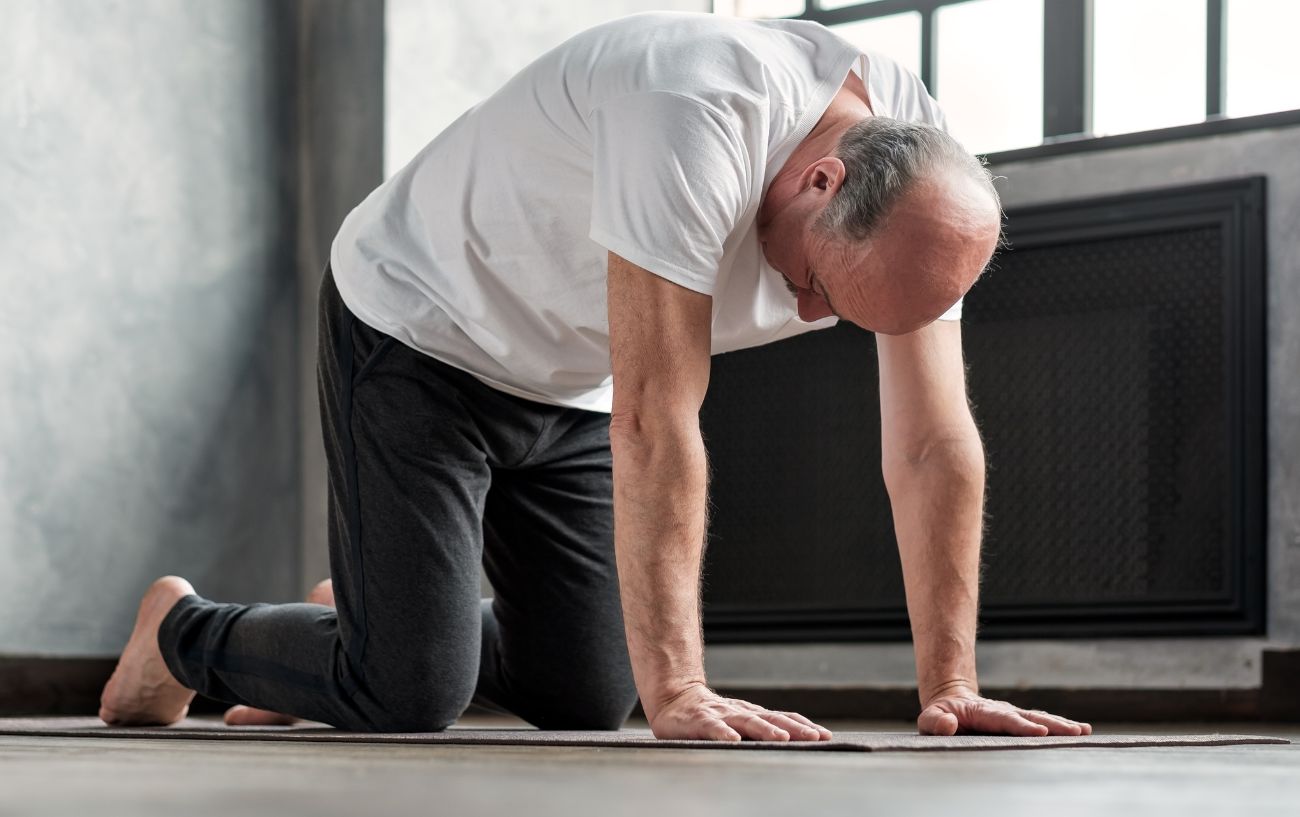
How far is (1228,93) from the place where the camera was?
3037 millimetres

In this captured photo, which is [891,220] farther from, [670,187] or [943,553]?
[943,553]

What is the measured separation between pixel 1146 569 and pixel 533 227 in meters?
1.68

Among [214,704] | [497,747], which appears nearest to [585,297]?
[497,747]

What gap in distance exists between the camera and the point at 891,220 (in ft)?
4.49

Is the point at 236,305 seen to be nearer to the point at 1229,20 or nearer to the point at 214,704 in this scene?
the point at 214,704

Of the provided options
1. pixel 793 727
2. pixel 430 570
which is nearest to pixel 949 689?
pixel 793 727

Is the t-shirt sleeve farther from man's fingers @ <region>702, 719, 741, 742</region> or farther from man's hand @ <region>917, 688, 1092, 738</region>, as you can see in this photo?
man's hand @ <region>917, 688, 1092, 738</region>

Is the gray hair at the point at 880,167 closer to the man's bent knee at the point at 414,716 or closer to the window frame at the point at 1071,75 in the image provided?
the man's bent knee at the point at 414,716

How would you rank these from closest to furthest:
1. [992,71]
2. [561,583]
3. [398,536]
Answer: [398,536] → [561,583] → [992,71]

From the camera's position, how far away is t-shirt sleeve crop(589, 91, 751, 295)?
1341 mm

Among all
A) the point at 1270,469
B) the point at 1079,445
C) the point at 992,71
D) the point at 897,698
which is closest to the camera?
the point at 1270,469

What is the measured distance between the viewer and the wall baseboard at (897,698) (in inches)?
106

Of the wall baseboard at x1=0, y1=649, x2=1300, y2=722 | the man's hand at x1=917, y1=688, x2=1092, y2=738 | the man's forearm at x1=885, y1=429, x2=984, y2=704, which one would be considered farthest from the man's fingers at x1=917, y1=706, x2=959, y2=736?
the wall baseboard at x1=0, y1=649, x2=1300, y2=722

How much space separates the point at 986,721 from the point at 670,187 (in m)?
0.60
